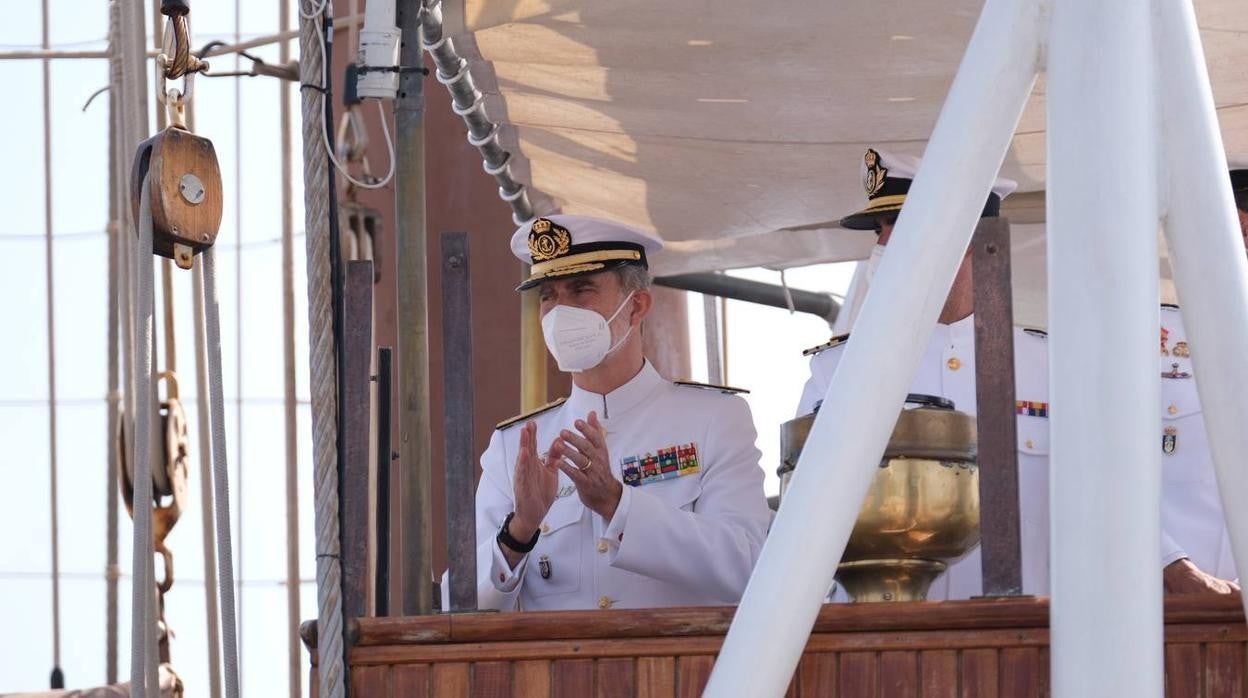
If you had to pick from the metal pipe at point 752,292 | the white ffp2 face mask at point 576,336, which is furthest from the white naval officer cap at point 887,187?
the metal pipe at point 752,292

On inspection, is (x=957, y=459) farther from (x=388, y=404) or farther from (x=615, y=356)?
(x=615, y=356)

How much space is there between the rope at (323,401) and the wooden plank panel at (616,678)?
309 mm

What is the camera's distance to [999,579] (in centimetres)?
243

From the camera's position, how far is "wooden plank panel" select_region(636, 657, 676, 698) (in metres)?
2.45

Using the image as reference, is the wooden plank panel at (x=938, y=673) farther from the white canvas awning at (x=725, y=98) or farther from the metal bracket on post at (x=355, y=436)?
the white canvas awning at (x=725, y=98)

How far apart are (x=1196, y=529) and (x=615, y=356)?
1.10 m

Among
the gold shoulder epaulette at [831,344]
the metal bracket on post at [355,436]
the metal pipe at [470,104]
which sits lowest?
the metal bracket on post at [355,436]

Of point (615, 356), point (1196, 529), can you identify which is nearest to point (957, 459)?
point (1196, 529)

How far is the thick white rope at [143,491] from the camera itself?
276 centimetres

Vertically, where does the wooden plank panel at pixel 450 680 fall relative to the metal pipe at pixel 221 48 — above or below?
below

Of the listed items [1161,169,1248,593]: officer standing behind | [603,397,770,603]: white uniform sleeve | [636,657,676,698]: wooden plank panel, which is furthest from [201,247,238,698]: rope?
[1161,169,1248,593]: officer standing behind

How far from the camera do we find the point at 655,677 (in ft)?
8.05

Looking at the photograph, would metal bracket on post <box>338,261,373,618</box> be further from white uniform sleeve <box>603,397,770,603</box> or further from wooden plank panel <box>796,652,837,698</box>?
white uniform sleeve <box>603,397,770,603</box>

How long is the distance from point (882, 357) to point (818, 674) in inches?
19.1
